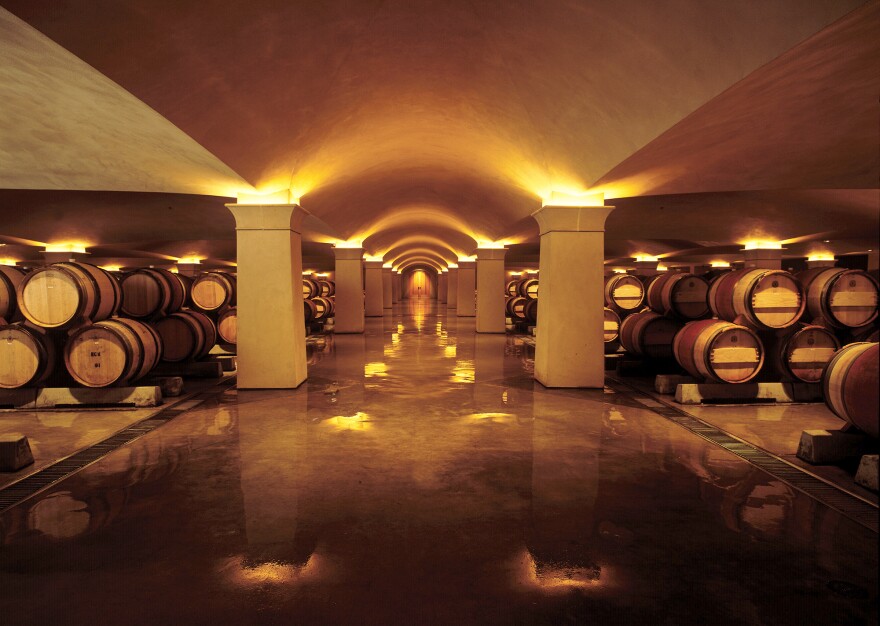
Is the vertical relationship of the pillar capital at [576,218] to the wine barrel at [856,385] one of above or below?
above

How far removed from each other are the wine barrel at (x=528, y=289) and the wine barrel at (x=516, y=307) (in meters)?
0.24

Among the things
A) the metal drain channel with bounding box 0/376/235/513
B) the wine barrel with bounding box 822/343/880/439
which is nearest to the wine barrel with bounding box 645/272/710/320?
the wine barrel with bounding box 822/343/880/439

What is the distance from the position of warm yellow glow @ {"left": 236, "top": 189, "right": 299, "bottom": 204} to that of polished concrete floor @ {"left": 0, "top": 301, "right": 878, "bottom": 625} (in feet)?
11.5

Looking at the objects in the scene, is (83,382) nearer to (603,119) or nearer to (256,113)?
(256,113)

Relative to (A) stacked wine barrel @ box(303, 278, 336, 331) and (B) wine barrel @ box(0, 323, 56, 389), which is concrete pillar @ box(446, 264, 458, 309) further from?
(B) wine barrel @ box(0, 323, 56, 389)

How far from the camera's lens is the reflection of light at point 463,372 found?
8589mm

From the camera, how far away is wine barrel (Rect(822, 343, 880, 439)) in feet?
13.0

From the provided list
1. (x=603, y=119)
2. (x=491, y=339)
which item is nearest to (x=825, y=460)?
(x=603, y=119)

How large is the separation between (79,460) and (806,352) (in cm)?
824

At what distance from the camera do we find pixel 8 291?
6668mm

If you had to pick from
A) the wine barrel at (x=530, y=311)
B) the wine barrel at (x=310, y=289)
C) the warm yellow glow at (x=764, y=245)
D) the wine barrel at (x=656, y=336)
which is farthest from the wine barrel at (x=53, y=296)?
the warm yellow glow at (x=764, y=245)

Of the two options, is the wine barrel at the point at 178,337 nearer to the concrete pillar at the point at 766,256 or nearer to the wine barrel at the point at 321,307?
the wine barrel at the point at 321,307

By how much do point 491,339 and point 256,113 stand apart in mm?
10453

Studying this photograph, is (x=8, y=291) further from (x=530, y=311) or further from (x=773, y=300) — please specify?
(x=530, y=311)
